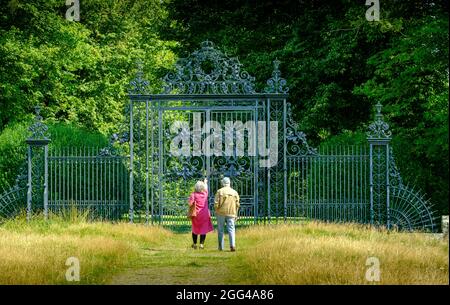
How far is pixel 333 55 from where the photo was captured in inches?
1016

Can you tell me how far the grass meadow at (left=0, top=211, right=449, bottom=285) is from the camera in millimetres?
10875

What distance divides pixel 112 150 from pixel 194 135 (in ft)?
6.59

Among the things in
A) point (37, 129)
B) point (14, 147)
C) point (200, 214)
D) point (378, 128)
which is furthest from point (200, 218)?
point (14, 147)

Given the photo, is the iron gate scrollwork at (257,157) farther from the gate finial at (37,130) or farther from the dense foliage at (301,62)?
the gate finial at (37,130)

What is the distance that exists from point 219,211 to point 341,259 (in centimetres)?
362

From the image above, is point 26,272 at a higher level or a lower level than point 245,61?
lower

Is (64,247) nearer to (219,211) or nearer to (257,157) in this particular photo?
(219,211)

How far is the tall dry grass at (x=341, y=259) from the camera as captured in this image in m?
10.5

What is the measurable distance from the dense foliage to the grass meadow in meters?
5.86

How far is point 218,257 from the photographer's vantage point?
46.5 feet

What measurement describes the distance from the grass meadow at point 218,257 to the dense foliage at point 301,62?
5.86 m

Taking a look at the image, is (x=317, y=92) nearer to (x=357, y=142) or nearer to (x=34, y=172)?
(x=357, y=142)
